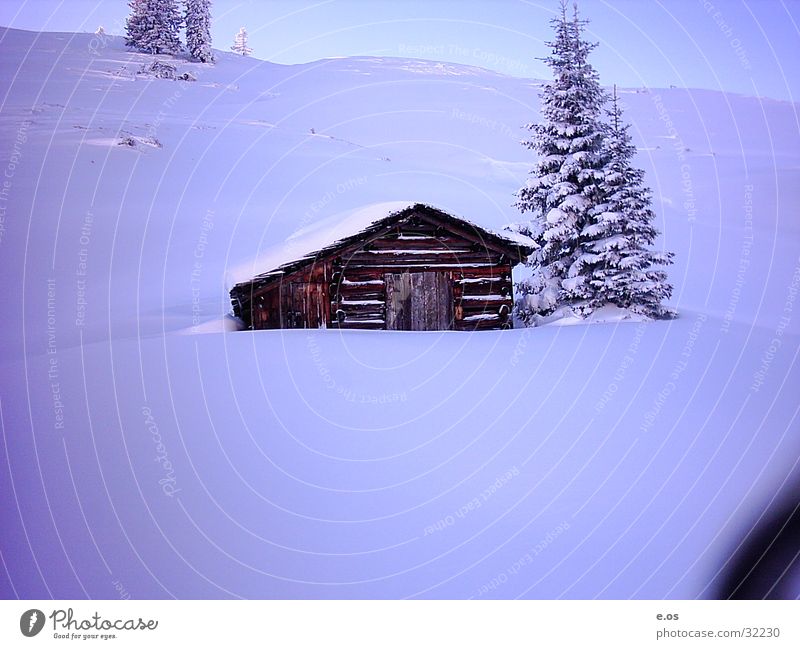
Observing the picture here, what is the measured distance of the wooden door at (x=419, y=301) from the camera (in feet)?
33.2

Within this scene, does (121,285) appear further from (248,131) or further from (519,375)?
(248,131)

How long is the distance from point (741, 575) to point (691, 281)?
301 inches

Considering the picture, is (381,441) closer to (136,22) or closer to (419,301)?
(419,301)

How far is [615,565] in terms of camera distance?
5230mm

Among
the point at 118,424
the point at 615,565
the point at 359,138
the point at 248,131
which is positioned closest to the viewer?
the point at 615,565

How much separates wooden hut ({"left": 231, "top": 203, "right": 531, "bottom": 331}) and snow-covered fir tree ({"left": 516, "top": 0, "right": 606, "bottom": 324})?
1015mm

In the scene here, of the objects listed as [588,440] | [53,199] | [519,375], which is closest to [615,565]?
[588,440]

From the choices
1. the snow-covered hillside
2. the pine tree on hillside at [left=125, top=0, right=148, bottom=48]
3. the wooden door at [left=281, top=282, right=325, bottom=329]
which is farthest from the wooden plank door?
the pine tree on hillside at [left=125, top=0, right=148, bottom=48]

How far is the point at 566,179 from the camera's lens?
37.5ft

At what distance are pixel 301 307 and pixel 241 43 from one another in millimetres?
3598

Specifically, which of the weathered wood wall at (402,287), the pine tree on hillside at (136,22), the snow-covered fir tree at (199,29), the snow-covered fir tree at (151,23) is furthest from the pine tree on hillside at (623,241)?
the pine tree on hillside at (136,22)

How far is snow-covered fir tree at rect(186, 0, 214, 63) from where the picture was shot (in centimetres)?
740

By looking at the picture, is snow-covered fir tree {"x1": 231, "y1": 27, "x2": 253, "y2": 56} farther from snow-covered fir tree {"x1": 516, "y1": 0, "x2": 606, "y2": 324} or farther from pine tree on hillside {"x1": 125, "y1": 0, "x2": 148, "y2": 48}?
snow-covered fir tree {"x1": 516, "y1": 0, "x2": 606, "y2": 324}

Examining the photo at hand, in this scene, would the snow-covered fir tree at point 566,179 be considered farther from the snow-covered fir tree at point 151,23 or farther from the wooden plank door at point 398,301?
the snow-covered fir tree at point 151,23
